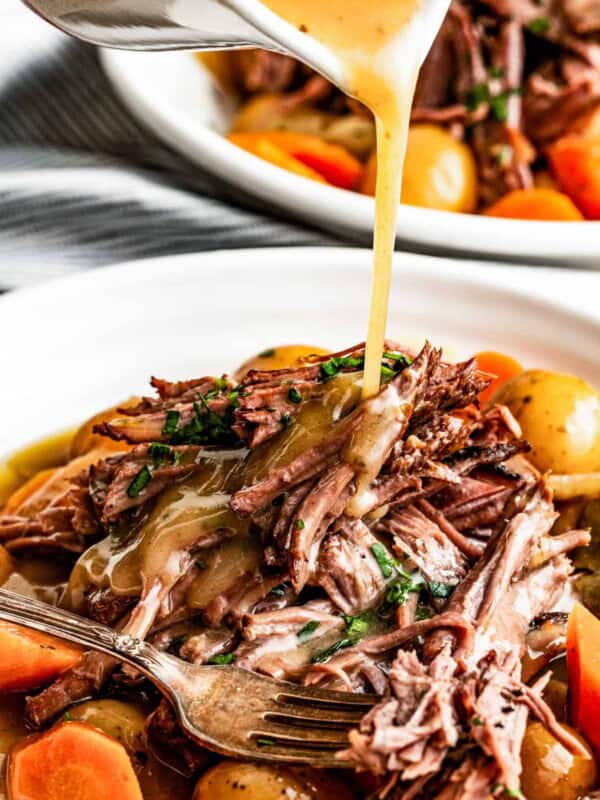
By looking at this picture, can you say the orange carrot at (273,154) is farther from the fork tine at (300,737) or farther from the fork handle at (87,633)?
the fork tine at (300,737)

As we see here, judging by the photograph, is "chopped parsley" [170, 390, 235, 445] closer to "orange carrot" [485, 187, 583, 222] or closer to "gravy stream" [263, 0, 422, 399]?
"gravy stream" [263, 0, 422, 399]

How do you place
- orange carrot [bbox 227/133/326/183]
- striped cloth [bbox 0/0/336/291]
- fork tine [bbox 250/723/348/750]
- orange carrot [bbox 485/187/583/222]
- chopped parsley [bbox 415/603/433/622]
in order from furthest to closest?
orange carrot [bbox 227/133/326/183] < orange carrot [bbox 485/187/583/222] < striped cloth [bbox 0/0/336/291] < chopped parsley [bbox 415/603/433/622] < fork tine [bbox 250/723/348/750]

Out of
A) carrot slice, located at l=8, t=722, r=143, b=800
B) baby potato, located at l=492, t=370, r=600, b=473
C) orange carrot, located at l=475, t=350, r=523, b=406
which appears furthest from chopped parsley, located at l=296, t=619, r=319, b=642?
orange carrot, located at l=475, t=350, r=523, b=406

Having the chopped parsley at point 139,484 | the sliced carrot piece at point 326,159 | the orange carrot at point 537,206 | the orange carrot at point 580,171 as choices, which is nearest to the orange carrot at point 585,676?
the chopped parsley at point 139,484

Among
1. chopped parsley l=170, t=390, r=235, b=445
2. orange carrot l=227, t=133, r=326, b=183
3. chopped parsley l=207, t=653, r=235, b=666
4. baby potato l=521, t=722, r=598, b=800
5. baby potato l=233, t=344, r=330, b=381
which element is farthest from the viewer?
orange carrot l=227, t=133, r=326, b=183

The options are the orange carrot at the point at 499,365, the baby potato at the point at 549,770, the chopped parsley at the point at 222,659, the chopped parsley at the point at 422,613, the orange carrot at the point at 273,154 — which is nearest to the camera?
the baby potato at the point at 549,770

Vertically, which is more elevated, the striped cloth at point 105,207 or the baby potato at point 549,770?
the striped cloth at point 105,207

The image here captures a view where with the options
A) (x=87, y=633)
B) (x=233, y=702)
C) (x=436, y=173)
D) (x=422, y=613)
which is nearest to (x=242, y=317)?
(x=436, y=173)

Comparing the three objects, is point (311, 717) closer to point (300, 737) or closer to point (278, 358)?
point (300, 737)
